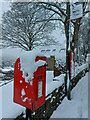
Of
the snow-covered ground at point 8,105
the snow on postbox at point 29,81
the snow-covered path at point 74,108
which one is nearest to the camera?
the snow on postbox at point 29,81

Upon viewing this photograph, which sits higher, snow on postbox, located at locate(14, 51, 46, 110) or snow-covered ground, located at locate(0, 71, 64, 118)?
snow on postbox, located at locate(14, 51, 46, 110)

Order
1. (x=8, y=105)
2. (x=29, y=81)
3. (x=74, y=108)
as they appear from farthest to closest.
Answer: (x=74, y=108)
(x=8, y=105)
(x=29, y=81)

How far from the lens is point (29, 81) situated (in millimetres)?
2754

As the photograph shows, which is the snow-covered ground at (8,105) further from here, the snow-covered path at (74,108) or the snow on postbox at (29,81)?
the snow on postbox at (29,81)

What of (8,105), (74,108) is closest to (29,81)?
(8,105)

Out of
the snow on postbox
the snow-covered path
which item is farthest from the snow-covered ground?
the snow on postbox

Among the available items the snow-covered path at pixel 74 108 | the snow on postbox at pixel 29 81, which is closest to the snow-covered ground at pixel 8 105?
the snow-covered path at pixel 74 108

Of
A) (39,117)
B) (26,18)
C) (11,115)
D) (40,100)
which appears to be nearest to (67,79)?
(39,117)

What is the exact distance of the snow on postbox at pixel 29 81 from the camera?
9.03 feet

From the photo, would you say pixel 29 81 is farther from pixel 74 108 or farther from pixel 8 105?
pixel 74 108

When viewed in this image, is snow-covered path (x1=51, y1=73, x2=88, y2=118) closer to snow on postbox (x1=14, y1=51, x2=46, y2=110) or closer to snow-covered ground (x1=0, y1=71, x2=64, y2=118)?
snow-covered ground (x1=0, y1=71, x2=64, y2=118)

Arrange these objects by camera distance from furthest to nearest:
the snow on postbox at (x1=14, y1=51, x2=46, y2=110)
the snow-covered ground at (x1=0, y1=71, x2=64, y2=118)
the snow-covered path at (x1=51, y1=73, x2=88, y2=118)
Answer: the snow-covered path at (x1=51, y1=73, x2=88, y2=118) < the snow-covered ground at (x1=0, y1=71, x2=64, y2=118) < the snow on postbox at (x1=14, y1=51, x2=46, y2=110)

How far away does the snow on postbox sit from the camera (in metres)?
2.75

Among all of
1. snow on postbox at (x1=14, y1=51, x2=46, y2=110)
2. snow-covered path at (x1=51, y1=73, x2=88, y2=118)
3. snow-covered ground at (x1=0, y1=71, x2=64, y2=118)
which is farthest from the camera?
snow-covered path at (x1=51, y1=73, x2=88, y2=118)
